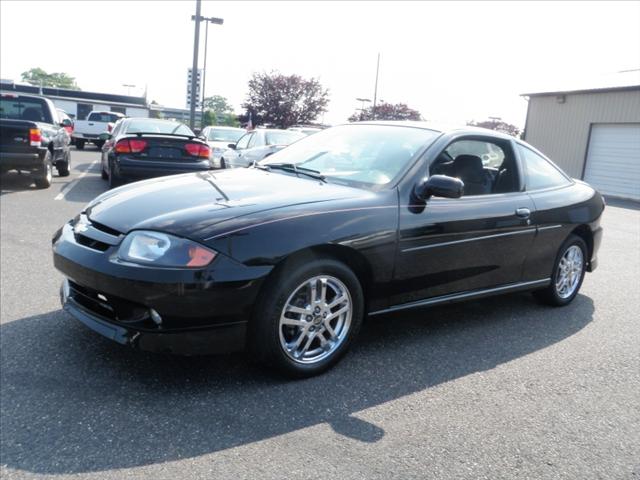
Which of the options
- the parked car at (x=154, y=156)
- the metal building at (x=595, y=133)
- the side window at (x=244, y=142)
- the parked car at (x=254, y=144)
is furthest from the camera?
the metal building at (x=595, y=133)

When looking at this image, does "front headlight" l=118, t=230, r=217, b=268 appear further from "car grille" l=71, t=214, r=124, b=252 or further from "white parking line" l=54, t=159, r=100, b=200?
"white parking line" l=54, t=159, r=100, b=200

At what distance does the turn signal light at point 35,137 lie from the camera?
34.8 feet

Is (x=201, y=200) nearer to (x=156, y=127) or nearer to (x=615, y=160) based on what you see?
(x=156, y=127)

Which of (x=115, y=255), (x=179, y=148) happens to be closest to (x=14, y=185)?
→ (x=179, y=148)

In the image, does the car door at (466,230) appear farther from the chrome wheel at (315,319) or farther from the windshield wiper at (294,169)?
the windshield wiper at (294,169)

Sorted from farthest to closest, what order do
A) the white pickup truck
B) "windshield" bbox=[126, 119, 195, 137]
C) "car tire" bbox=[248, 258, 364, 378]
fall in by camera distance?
the white pickup truck
"windshield" bbox=[126, 119, 195, 137]
"car tire" bbox=[248, 258, 364, 378]

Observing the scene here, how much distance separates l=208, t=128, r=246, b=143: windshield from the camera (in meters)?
18.2

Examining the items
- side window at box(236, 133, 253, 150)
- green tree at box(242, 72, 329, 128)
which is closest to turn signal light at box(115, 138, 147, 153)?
side window at box(236, 133, 253, 150)

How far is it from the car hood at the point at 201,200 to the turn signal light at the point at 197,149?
6.14m

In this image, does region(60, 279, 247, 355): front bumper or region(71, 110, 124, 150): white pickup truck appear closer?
region(60, 279, 247, 355): front bumper

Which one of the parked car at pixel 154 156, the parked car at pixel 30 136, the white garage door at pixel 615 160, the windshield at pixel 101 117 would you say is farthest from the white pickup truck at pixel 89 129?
the white garage door at pixel 615 160

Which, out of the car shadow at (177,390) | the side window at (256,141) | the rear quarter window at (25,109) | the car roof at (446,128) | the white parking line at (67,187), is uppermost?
the car roof at (446,128)

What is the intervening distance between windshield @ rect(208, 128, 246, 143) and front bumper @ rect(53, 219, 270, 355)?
15235mm

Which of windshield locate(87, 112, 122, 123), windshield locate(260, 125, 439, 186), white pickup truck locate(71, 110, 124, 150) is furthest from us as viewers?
windshield locate(87, 112, 122, 123)
